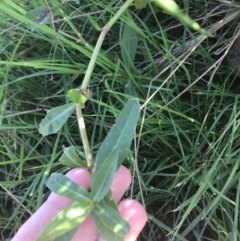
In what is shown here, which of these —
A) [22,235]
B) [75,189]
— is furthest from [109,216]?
[22,235]

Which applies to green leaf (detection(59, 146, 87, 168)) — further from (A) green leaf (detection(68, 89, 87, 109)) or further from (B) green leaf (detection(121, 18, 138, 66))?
(B) green leaf (detection(121, 18, 138, 66))

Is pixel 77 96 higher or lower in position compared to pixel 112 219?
higher

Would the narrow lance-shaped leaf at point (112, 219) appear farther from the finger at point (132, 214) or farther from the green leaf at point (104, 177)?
the finger at point (132, 214)

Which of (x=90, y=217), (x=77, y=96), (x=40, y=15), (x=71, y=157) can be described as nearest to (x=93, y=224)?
(x=90, y=217)

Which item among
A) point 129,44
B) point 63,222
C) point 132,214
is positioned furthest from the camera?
point 129,44

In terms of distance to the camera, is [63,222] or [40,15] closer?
[63,222]

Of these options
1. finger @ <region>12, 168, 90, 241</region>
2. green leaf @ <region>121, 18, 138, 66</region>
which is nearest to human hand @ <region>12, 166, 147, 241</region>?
finger @ <region>12, 168, 90, 241</region>

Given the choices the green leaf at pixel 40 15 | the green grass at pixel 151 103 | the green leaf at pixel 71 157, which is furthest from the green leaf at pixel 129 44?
the green leaf at pixel 71 157

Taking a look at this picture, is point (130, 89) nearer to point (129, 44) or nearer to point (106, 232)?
point (129, 44)
